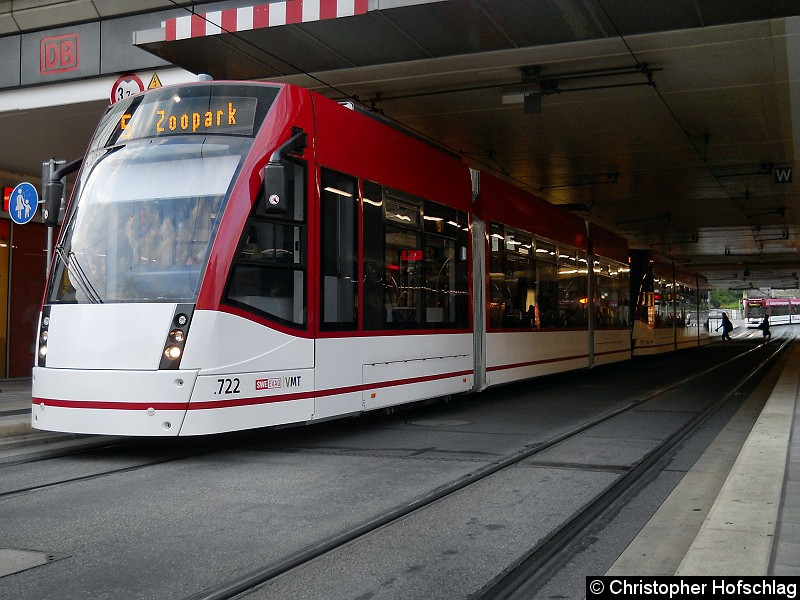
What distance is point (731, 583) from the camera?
3924 mm

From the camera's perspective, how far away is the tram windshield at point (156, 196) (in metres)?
7.93

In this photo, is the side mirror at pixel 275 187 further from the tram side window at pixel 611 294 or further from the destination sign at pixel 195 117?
the tram side window at pixel 611 294

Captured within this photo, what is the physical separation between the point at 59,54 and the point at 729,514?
12.9 meters

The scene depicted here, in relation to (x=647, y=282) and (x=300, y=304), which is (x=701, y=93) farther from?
(x=647, y=282)

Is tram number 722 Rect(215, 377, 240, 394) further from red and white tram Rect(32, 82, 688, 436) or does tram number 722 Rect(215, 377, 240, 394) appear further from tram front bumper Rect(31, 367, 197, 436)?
tram front bumper Rect(31, 367, 197, 436)

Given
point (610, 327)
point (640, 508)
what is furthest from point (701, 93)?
point (640, 508)

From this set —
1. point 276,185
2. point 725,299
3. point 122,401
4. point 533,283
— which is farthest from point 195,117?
point 725,299

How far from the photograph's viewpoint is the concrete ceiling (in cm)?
1166

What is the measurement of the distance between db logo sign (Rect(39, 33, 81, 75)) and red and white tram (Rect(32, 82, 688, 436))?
5950mm

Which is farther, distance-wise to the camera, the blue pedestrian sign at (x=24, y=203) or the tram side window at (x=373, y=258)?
the blue pedestrian sign at (x=24, y=203)

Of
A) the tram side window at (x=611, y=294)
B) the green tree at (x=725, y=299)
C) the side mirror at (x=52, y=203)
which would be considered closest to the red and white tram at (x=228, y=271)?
the side mirror at (x=52, y=203)

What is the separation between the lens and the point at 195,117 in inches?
331

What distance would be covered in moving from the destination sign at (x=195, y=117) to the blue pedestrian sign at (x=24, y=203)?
316cm

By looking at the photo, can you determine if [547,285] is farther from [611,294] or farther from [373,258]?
[373,258]
